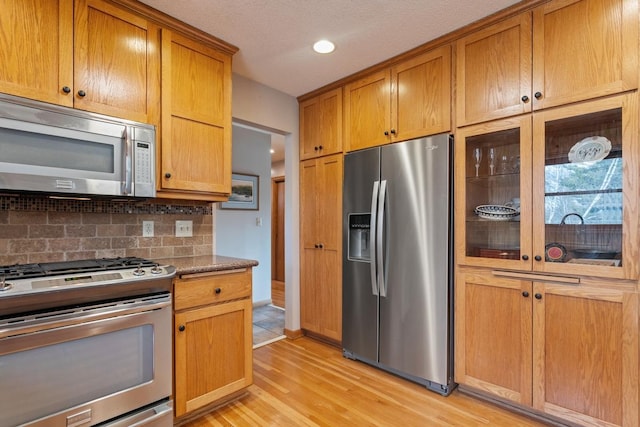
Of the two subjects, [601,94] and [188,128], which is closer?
[601,94]

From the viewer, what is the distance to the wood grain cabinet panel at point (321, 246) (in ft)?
9.60

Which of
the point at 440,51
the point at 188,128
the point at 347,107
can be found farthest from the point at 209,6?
the point at 440,51

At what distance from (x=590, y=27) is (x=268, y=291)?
415 cm

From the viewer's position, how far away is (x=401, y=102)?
2.48m

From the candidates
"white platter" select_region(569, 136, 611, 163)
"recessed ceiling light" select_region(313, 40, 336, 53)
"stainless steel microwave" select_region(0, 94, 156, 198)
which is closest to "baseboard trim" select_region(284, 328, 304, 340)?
"stainless steel microwave" select_region(0, 94, 156, 198)

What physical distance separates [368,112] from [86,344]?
7.81ft

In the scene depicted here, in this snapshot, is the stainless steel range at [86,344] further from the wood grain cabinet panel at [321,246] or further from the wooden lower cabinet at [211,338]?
the wood grain cabinet panel at [321,246]

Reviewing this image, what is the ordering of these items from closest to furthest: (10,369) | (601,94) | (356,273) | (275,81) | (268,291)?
(10,369) < (601,94) < (356,273) < (275,81) < (268,291)

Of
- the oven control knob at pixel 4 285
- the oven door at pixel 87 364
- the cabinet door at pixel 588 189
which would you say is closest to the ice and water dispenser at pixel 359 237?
the cabinet door at pixel 588 189

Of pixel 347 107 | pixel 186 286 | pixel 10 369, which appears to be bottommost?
pixel 10 369

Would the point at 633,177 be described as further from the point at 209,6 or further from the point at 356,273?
the point at 209,6

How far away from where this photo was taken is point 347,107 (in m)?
2.86

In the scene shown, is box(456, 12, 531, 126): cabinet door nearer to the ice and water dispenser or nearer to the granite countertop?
the ice and water dispenser

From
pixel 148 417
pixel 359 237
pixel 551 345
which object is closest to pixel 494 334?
pixel 551 345
